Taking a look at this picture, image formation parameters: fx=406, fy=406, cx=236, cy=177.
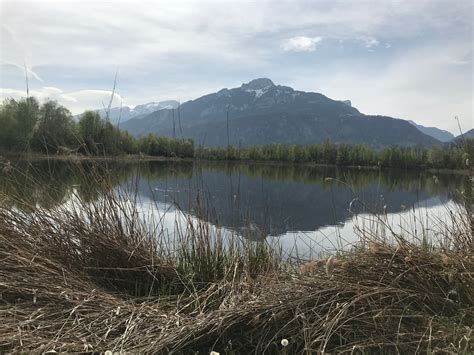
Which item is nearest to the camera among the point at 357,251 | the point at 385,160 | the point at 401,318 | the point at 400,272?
the point at 401,318

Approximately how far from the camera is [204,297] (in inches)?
146

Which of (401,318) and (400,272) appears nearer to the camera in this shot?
(401,318)

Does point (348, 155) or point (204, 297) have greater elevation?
point (348, 155)

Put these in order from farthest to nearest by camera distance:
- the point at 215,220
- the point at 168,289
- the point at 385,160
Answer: the point at 385,160, the point at 215,220, the point at 168,289

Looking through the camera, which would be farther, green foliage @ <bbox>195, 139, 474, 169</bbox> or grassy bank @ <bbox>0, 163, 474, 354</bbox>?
green foliage @ <bbox>195, 139, 474, 169</bbox>

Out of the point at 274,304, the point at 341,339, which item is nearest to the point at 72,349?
the point at 274,304

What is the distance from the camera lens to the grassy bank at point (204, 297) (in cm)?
284

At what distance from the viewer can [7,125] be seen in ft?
178

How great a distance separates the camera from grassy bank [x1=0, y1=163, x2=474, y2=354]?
2.84 meters

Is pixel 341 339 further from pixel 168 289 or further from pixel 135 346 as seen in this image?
pixel 168 289

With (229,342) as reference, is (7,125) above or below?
above

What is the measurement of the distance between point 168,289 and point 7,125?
59179 millimetres

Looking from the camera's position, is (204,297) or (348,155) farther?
(348,155)

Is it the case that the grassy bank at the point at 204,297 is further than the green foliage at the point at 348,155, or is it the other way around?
the green foliage at the point at 348,155
